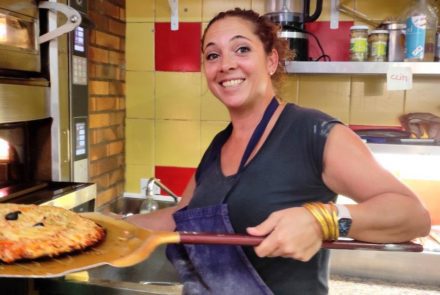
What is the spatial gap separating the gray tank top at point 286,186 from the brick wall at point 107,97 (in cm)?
111

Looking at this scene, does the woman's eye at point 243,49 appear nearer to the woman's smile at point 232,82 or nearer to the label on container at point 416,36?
the woman's smile at point 232,82

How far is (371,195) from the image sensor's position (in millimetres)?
854

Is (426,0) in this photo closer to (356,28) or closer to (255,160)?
(356,28)

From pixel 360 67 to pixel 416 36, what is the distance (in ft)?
0.76

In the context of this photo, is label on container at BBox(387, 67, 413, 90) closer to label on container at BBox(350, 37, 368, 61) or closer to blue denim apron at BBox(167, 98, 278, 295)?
label on container at BBox(350, 37, 368, 61)

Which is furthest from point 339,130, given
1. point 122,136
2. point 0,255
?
point 122,136

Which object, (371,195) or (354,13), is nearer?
(371,195)

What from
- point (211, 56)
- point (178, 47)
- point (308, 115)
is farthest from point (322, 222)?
point (178, 47)

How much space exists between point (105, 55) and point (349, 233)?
1.57 m

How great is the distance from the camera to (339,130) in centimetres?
92

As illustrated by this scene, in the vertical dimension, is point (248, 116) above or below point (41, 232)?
above

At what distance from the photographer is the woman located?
0.81 metres

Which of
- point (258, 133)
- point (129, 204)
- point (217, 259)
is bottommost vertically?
point (129, 204)

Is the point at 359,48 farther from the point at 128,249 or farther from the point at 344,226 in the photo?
the point at 128,249
